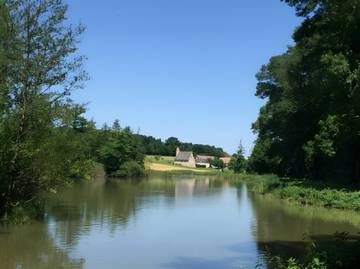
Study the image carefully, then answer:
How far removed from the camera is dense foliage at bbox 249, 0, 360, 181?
14.7m

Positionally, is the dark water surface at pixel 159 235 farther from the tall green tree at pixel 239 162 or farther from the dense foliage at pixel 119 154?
the tall green tree at pixel 239 162

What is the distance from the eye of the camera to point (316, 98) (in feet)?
61.6

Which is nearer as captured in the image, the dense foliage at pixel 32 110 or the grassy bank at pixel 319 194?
the dense foliage at pixel 32 110

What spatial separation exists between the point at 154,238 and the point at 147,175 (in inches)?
3034

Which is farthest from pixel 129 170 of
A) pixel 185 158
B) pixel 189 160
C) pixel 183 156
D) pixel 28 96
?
pixel 183 156

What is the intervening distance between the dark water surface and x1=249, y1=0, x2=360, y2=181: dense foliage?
4576mm

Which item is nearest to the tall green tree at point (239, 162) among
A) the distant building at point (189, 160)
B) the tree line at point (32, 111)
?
the distant building at point (189, 160)

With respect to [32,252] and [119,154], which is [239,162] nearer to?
[119,154]

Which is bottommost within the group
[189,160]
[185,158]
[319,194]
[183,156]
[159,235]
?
[159,235]

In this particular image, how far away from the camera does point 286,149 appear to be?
190 feet

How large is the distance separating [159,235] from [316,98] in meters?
9.69

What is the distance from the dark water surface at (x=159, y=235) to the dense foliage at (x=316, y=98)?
458cm

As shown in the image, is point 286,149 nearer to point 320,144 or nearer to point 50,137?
point 320,144

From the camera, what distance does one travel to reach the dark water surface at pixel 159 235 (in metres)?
17.7
